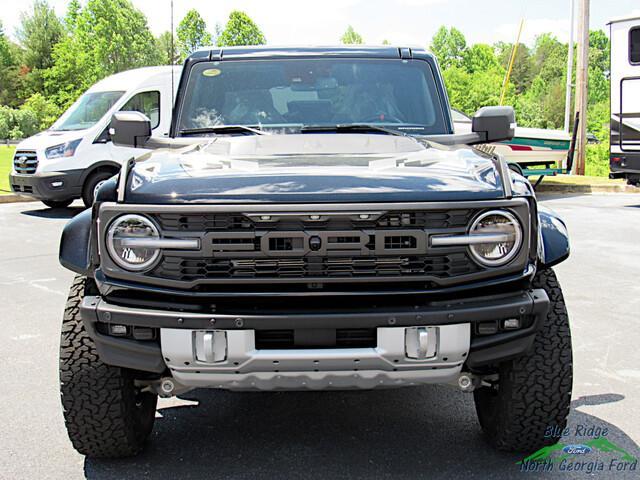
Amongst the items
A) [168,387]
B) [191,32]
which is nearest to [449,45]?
[191,32]

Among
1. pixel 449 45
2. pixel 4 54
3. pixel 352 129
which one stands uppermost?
pixel 449 45

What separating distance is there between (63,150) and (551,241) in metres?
10.9

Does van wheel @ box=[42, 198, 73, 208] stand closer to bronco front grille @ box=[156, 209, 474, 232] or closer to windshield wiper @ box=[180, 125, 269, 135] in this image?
windshield wiper @ box=[180, 125, 269, 135]

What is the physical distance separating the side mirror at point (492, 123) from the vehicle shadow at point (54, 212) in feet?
30.8

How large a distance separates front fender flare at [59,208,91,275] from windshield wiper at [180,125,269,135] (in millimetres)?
1263

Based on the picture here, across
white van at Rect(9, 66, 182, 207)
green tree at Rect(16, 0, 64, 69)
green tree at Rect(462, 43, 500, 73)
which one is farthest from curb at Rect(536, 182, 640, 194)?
green tree at Rect(462, 43, 500, 73)

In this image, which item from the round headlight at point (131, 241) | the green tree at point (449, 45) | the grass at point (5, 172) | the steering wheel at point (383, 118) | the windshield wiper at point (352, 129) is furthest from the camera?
the green tree at point (449, 45)

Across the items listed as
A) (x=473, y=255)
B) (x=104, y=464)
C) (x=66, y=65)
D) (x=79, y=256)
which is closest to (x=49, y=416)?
(x=104, y=464)

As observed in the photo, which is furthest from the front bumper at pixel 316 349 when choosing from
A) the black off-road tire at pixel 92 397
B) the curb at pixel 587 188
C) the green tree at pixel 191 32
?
the green tree at pixel 191 32

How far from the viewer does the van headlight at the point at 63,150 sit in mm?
12898

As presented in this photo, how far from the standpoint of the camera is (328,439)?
145 inches

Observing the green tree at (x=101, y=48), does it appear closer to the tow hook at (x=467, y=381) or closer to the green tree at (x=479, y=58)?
the tow hook at (x=467, y=381)

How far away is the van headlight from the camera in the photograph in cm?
1290

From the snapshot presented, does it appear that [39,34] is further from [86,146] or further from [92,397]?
[92,397]
